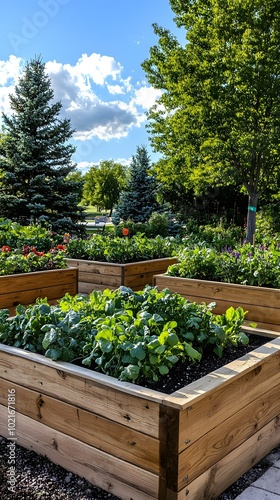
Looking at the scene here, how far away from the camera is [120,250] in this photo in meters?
6.55

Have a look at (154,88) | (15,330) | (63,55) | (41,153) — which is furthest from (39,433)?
(41,153)

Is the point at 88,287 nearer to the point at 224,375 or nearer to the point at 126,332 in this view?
the point at 126,332

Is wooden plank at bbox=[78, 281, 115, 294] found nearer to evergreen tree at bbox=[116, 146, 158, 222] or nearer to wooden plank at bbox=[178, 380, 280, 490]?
wooden plank at bbox=[178, 380, 280, 490]

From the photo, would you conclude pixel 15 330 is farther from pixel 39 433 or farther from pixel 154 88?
pixel 154 88

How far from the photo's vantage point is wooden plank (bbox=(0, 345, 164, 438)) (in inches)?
80.7

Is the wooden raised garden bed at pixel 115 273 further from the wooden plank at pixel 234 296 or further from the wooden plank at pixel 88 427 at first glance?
the wooden plank at pixel 88 427

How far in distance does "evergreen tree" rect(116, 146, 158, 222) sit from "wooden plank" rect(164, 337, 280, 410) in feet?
54.5

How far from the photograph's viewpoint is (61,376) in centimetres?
238

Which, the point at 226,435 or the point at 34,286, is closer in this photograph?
the point at 226,435

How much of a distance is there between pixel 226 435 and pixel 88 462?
2.41ft

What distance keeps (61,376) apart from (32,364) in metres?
0.24

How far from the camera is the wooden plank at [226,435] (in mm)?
2027

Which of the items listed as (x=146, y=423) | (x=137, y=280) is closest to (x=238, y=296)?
(x=137, y=280)

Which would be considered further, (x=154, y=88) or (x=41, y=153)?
(x=41, y=153)
